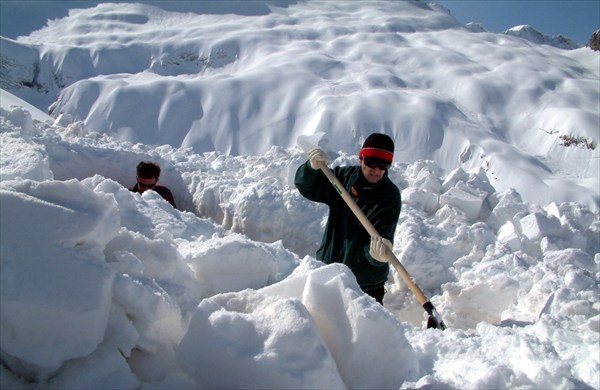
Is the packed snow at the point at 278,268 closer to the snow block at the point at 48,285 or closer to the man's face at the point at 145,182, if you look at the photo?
the snow block at the point at 48,285

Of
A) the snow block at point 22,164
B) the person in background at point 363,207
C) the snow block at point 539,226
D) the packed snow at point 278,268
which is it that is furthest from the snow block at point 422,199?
the snow block at point 22,164

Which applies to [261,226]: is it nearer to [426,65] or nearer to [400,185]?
[400,185]

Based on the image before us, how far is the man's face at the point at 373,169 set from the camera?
2.74 meters

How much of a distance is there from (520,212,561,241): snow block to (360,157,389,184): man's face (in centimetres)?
247

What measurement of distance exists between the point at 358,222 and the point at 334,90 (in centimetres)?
1618

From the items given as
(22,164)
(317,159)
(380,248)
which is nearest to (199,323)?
(380,248)

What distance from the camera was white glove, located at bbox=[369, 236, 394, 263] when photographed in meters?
2.62

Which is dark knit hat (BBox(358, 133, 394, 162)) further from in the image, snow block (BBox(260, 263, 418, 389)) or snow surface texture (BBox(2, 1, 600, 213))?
snow surface texture (BBox(2, 1, 600, 213))

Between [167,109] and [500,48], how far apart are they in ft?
56.5

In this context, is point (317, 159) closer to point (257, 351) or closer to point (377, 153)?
point (377, 153)

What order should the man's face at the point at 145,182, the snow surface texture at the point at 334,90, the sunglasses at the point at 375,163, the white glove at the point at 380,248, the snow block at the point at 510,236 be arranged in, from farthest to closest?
1. the snow surface texture at the point at 334,90
2. the snow block at the point at 510,236
3. the man's face at the point at 145,182
4. the sunglasses at the point at 375,163
5. the white glove at the point at 380,248

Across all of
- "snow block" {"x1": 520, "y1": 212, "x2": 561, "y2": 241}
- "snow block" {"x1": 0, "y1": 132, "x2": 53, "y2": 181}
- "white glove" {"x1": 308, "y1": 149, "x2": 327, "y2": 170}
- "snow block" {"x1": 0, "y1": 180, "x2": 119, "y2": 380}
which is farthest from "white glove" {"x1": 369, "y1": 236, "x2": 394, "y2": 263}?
"snow block" {"x1": 520, "y1": 212, "x2": 561, "y2": 241}

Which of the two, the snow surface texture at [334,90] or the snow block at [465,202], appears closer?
the snow block at [465,202]

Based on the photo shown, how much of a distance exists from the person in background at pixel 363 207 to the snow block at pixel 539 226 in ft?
7.59
